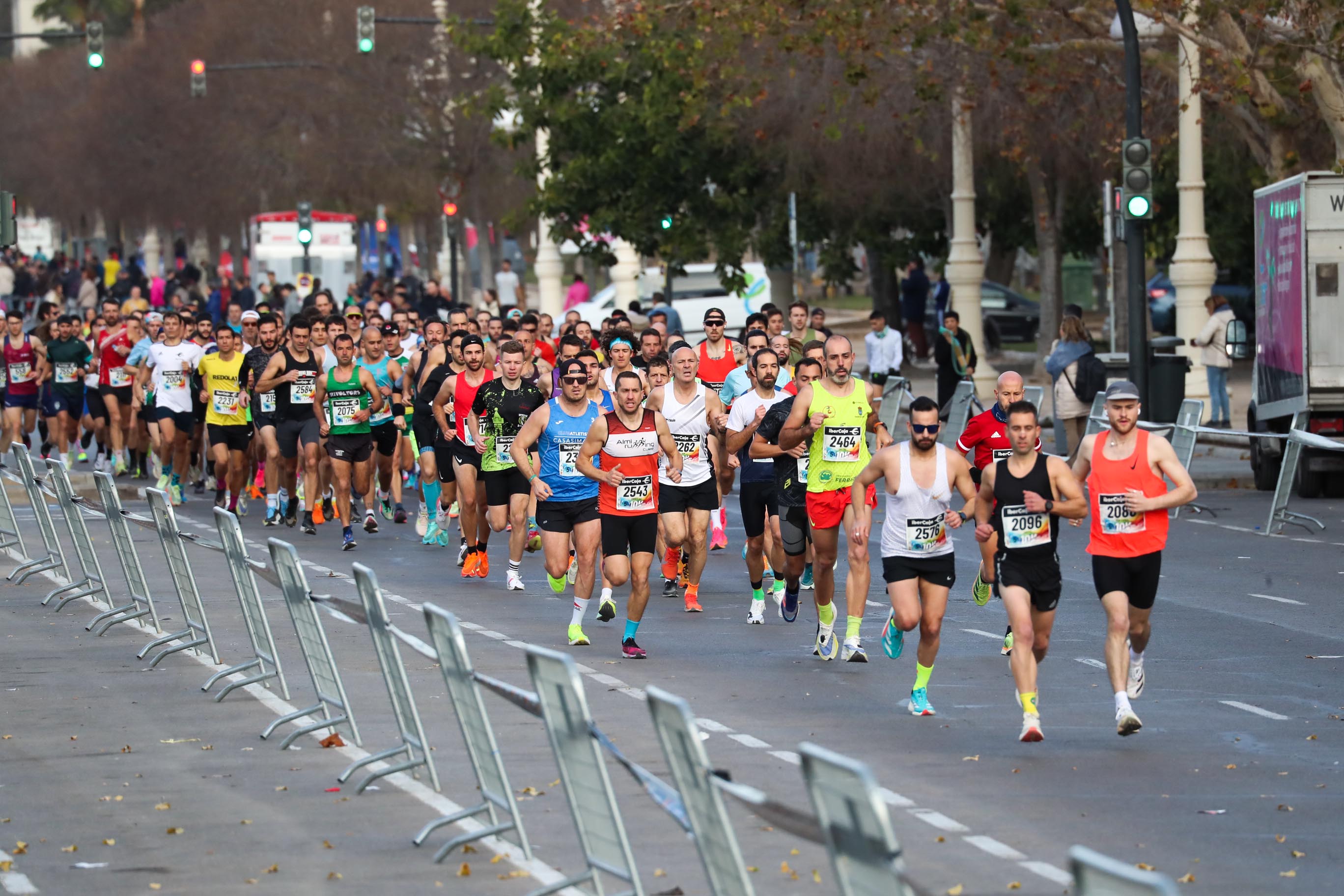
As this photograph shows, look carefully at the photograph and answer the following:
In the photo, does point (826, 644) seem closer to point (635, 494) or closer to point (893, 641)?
point (893, 641)

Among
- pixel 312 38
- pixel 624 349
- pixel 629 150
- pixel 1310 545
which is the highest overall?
pixel 312 38

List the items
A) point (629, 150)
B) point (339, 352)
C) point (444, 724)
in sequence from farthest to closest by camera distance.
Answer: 1. point (629, 150)
2. point (339, 352)
3. point (444, 724)

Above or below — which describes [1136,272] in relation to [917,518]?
above

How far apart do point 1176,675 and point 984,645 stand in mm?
1528

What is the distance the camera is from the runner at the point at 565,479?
13656 millimetres

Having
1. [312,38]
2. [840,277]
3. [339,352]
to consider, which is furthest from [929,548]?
[312,38]

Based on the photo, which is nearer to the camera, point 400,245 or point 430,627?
point 430,627

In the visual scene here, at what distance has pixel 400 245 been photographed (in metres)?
85.2

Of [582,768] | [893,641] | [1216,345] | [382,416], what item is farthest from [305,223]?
[582,768]

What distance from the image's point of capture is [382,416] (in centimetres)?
1984

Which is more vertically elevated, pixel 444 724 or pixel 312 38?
pixel 312 38

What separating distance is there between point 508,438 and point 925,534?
569cm

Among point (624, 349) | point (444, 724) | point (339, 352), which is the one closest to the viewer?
point (444, 724)

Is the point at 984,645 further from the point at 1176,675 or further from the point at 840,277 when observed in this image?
the point at 840,277
